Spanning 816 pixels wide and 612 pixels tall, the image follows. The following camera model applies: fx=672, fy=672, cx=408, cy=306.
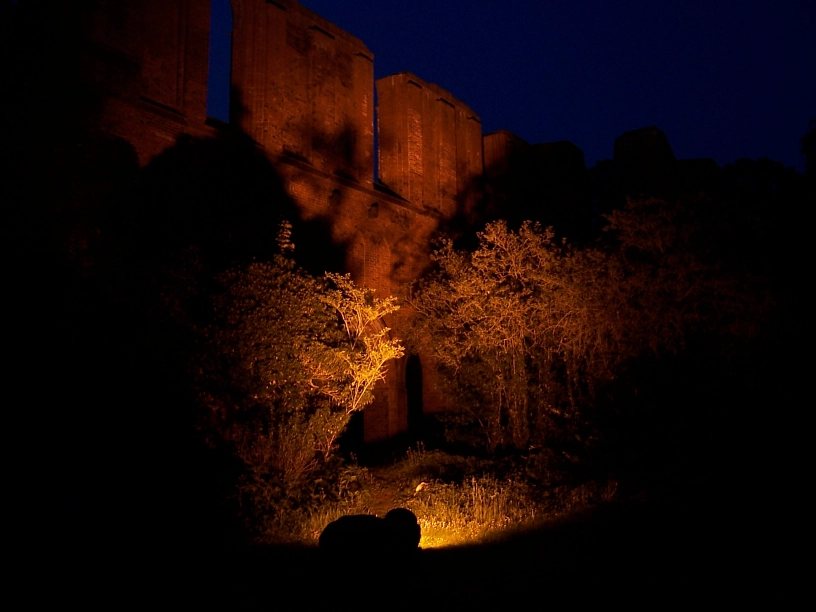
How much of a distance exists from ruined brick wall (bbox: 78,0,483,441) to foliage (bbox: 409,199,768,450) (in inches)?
114

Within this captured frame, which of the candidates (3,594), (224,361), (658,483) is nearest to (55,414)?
(224,361)

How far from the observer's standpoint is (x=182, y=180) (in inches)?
478

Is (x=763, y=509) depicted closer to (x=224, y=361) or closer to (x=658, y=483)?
(x=658, y=483)

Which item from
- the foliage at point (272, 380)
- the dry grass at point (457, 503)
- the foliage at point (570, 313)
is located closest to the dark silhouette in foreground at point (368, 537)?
the dry grass at point (457, 503)

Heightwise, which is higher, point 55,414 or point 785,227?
point 785,227

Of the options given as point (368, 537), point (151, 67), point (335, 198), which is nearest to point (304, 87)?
point (335, 198)

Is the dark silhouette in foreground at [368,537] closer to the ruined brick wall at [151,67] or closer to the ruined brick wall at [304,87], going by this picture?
the ruined brick wall at [151,67]

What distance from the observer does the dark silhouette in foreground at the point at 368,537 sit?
6.00 m

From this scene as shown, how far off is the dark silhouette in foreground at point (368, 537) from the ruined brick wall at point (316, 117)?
26.9 feet

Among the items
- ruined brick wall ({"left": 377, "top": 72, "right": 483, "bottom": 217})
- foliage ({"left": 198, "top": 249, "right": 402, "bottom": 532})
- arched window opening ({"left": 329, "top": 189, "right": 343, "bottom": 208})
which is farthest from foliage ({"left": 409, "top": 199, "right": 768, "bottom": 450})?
ruined brick wall ({"left": 377, "top": 72, "right": 483, "bottom": 217})

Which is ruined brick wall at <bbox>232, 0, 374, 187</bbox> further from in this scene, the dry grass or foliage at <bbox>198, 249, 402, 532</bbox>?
the dry grass

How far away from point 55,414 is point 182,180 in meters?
5.28

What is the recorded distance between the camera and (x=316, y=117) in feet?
50.5

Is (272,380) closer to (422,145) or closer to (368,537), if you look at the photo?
(368,537)
